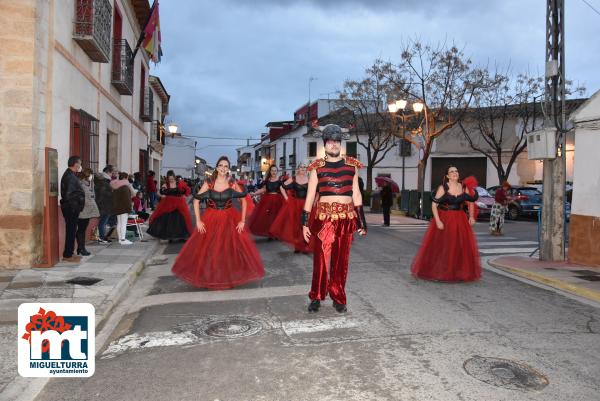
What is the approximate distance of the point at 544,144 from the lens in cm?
963

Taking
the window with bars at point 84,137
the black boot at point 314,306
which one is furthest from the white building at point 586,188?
the window with bars at point 84,137

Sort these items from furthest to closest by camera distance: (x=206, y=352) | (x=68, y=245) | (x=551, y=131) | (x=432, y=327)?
1. (x=551, y=131)
2. (x=68, y=245)
3. (x=432, y=327)
4. (x=206, y=352)

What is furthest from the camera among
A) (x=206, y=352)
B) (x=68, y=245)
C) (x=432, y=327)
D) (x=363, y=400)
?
(x=68, y=245)

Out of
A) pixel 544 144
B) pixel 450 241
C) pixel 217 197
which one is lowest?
pixel 450 241

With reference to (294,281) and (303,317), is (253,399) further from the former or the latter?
(294,281)

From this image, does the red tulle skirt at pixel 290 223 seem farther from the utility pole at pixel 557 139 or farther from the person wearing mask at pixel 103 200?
the utility pole at pixel 557 139

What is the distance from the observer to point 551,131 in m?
9.55

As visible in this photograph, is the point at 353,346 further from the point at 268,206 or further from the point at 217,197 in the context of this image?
the point at 268,206

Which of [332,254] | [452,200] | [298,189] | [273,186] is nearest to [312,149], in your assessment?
[273,186]

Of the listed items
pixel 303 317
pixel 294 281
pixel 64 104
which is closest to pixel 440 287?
pixel 294 281

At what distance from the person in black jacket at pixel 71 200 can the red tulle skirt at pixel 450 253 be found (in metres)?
5.75

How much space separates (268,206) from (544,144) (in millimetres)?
6474

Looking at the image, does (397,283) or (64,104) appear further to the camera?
(64,104)

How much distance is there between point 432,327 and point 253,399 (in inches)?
92.6
